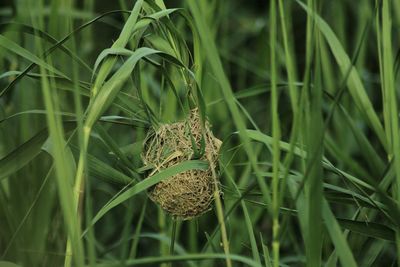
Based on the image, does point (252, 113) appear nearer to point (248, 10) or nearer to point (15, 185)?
point (248, 10)

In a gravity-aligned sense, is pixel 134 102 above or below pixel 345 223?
above

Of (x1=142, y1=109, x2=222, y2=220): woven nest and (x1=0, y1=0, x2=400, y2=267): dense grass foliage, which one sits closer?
(x1=0, y1=0, x2=400, y2=267): dense grass foliage

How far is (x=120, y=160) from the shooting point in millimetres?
1175

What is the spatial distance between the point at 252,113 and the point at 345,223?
127 cm

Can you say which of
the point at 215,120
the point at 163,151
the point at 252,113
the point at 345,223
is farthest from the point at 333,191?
the point at 252,113

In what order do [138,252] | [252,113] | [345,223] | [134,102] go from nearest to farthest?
[345,223] < [134,102] < [138,252] < [252,113]

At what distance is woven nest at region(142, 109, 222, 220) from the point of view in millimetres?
1202

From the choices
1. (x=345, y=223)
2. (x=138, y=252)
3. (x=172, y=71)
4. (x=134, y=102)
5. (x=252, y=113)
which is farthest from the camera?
(x=252, y=113)

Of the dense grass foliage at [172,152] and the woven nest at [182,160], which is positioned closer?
the dense grass foliage at [172,152]

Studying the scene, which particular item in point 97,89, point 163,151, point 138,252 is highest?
point 97,89

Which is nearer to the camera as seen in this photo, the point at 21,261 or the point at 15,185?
the point at 21,261

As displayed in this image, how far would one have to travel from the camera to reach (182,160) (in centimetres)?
122

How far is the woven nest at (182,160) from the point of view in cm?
120

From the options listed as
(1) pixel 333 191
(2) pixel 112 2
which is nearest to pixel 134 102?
(1) pixel 333 191
